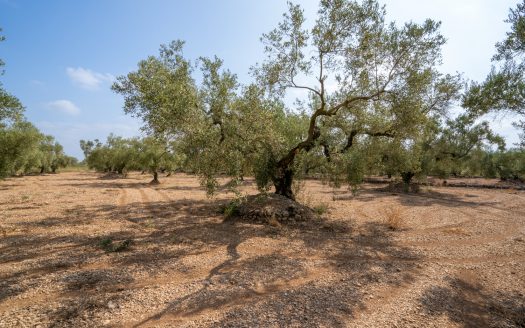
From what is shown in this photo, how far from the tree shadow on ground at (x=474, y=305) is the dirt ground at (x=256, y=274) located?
31 millimetres

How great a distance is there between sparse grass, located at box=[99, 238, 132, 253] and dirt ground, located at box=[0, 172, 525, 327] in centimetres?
15

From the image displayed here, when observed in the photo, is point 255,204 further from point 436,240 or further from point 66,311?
point 66,311

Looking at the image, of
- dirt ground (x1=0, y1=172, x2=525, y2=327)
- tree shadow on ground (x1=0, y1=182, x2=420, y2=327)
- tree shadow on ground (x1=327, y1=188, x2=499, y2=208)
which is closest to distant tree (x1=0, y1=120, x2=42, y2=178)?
dirt ground (x1=0, y1=172, x2=525, y2=327)

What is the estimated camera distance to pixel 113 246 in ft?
32.0

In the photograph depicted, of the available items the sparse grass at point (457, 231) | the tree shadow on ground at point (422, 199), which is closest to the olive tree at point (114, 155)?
the tree shadow on ground at point (422, 199)

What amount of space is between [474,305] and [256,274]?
5205mm

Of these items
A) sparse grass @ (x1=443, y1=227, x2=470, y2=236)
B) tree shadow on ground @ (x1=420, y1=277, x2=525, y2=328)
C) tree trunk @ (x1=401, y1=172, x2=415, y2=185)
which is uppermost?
tree trunk @ (x1=401, y1=172, x2=415, y2=185)

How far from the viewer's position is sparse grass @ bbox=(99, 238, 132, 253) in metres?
9.47

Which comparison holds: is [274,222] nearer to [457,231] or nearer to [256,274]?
[256,274]

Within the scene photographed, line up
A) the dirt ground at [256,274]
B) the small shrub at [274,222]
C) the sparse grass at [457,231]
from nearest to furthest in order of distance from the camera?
the dirt ground at [256,274] < the sparse grass at [457,231] < the small shrub at [274,222]

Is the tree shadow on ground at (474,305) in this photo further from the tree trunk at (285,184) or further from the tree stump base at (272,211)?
the tree trunk at (285,184)

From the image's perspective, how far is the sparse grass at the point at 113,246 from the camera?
9469 millimetres

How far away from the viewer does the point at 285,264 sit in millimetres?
8570

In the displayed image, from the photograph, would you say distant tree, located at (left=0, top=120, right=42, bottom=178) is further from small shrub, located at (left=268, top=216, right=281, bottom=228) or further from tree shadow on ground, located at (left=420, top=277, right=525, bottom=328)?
tree shadow on ground, located at (left=420, top=277, right=525, bottom=328)
